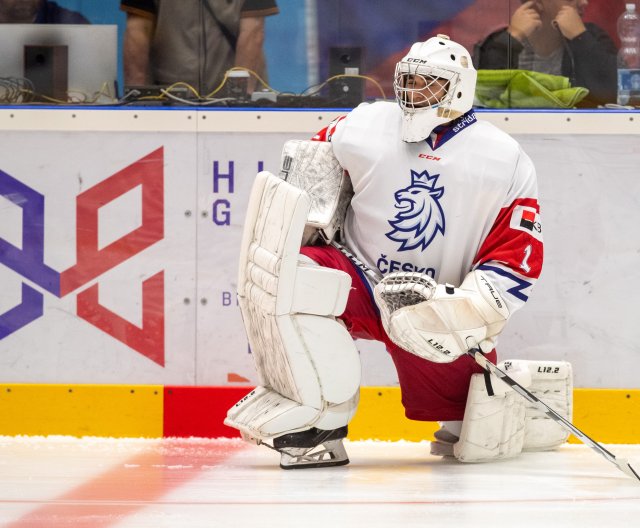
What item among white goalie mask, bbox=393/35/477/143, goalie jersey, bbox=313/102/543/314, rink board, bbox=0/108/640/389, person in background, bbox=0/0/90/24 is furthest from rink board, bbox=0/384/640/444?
person in background, bbox=0/0/90/24

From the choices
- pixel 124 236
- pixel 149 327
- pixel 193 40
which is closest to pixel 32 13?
pixel 193 40

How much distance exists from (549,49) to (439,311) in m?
1.21

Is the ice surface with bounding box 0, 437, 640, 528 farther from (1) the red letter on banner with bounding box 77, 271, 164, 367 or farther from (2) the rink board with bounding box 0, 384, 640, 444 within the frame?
(1) the red letter on banner with bounding box 77, 271, 164, 367

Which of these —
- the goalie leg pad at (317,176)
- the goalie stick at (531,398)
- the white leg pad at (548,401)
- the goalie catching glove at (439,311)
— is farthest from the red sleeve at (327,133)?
the white leg pad at (548,401)

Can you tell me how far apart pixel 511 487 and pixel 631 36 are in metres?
1.66

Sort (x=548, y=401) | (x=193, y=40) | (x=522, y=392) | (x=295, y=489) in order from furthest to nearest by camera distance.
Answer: (x=193, y=40)
(x=548, y=401)
(x=522, y=392)
(x=295, y=489)

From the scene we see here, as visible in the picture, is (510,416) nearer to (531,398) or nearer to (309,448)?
(531,398)

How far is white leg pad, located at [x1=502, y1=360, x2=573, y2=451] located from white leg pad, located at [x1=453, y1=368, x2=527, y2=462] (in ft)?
0.53

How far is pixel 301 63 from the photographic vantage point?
3734 mm

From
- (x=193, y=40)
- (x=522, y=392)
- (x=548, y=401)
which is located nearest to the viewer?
(x=522, y=392)

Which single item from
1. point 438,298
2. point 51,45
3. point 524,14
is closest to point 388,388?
point 438,298

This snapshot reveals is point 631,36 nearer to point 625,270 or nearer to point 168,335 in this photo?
point 625,270

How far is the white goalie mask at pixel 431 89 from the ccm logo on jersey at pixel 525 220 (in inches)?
11.1

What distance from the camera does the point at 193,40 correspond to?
3.70 m
